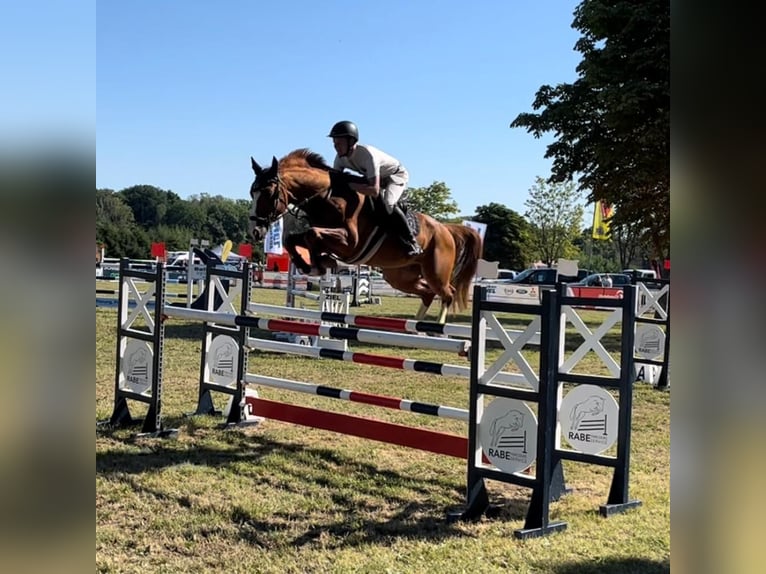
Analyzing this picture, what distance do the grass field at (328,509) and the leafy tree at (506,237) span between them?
45.4m

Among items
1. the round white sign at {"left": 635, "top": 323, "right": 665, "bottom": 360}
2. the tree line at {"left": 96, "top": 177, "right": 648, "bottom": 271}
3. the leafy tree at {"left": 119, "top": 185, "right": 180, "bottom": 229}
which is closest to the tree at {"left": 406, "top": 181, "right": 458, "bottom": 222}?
the tree line at {"left": 96, "top": 177, "right": 648, "bottom": 271}

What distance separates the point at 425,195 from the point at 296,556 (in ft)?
147

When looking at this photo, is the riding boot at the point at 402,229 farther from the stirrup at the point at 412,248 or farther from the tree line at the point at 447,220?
the tree line at the point at 447,220

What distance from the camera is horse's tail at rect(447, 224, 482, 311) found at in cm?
759

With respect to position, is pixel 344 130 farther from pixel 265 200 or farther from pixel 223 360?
pixel 223 360

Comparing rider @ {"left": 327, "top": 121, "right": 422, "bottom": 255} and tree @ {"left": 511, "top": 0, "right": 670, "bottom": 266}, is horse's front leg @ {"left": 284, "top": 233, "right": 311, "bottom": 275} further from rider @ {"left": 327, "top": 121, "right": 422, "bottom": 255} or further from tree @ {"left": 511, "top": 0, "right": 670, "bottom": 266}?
tree @ {"left": 511, "top": 0, "right": 670, "bottom": 266}

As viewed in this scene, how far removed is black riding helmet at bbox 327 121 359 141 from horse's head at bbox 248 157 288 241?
53cm

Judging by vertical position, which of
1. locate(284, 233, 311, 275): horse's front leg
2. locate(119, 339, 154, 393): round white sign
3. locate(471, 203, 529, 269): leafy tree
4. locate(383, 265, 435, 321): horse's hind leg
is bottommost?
locate(119, 339, 154, 393): round white sign

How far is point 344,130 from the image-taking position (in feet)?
16.2

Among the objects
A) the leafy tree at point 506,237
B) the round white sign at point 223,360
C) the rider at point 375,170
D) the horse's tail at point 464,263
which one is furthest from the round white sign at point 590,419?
the leafy tree at point 506,237

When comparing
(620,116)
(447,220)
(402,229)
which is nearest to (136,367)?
(402,229)

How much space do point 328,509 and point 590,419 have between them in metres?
1.47

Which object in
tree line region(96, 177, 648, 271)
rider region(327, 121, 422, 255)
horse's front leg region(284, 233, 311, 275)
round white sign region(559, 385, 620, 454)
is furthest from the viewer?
tree line region(96, 177, 648, 271)
